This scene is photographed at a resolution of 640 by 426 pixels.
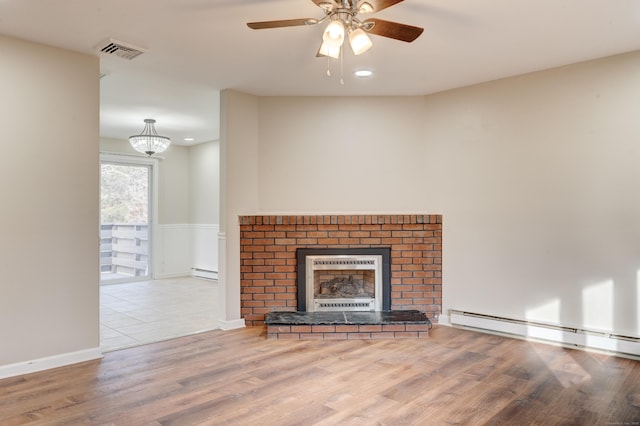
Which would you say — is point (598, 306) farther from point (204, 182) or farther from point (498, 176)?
point (204, 182)

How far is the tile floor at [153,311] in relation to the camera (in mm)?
4027

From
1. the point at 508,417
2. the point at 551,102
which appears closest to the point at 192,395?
the point at 508,417

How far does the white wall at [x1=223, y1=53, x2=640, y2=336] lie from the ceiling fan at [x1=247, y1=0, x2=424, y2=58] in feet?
6.82

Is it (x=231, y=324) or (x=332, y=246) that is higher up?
(x=332, y=246)

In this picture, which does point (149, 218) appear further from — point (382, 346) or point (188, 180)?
point (382, 346)

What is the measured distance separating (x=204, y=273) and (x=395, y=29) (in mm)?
6340

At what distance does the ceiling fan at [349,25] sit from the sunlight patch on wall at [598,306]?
2652mm

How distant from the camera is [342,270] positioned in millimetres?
4504

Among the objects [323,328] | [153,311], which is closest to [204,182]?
[153,311]

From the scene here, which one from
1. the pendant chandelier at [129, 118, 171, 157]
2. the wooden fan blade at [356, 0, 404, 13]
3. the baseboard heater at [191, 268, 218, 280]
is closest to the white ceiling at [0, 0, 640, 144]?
the wooden fan blade at [356, 0, 404, 13]

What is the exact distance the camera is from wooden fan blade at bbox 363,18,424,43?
226cm

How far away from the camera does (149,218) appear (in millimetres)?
7617

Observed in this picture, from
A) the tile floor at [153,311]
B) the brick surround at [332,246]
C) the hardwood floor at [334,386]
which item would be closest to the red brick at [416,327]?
the hardwood floor at [334,386]

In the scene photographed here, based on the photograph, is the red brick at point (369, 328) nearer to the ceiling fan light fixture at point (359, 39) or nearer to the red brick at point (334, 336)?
the red brick at point (334, 336)
